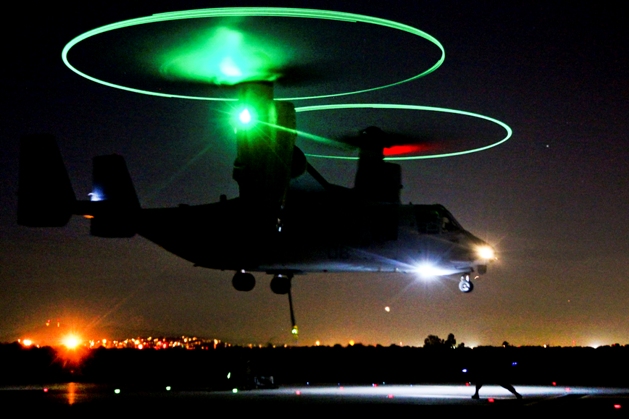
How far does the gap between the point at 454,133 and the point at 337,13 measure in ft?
55.3

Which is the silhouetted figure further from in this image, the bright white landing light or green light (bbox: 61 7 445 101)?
the bright white landing light

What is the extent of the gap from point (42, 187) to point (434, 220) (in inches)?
620

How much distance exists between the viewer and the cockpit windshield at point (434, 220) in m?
41.9

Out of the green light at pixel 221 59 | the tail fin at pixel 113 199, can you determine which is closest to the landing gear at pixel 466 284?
the tail fin at pixel 113 199

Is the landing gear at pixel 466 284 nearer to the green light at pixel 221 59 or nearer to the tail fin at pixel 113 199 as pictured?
the tail fin at pixel 113 199

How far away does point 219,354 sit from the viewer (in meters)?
51.7

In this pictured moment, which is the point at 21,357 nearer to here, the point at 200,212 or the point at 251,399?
the point at 200,212

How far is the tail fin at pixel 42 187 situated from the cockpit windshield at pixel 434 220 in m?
13.9

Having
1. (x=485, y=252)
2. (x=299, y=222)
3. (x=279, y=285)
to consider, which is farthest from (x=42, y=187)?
(x=485, y=252)

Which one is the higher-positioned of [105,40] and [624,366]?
[105,40]

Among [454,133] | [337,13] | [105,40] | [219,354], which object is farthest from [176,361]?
[337,13]

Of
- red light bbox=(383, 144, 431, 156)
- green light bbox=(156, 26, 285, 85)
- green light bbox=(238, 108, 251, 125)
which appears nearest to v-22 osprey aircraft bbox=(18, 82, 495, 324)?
red light bbox=(383, 144, 431, 156)

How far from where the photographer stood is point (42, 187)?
131 ft

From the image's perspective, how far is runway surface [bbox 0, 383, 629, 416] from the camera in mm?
25125
